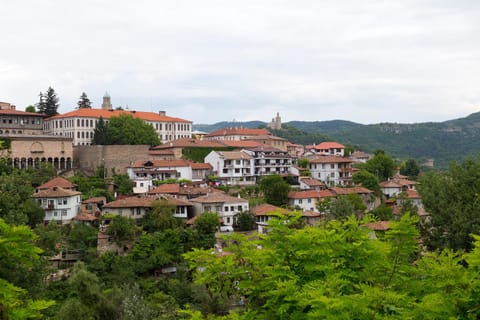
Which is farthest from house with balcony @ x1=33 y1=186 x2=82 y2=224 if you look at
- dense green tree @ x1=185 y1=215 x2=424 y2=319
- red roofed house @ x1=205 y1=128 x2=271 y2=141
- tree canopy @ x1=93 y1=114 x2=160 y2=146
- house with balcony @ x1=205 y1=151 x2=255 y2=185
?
red roofed house @ x1=205 y1=128 x2=271 y2=141

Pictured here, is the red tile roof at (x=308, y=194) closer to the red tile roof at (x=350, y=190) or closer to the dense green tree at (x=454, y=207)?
the red tile roof at (x=350, y=190)

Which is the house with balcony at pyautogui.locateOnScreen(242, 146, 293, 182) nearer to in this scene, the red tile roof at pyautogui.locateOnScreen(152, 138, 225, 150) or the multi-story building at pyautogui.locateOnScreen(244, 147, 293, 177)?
the multi-story building at pyautogui.locateOnScreen(244, 147, 293, 177)

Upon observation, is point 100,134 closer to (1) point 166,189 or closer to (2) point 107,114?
(2) point 107,114

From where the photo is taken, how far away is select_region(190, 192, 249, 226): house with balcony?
129 feet

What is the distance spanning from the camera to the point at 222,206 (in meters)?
39.8

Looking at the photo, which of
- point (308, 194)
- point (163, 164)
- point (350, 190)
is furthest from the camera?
point (163, 164)

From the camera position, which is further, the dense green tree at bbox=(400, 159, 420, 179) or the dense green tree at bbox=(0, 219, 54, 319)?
the dense green tree at bbox=(400, 159, 420, 179)

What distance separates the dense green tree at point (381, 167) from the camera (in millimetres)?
58375

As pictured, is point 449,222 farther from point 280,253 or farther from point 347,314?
point 347,314

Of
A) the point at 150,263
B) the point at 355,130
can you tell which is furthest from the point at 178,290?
the point at 355,130

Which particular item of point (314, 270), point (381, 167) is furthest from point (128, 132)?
point (314, 270)

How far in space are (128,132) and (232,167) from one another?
12212mm

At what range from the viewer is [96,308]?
82.9 feet

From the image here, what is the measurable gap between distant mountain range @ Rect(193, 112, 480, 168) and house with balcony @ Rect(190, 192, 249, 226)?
254 ft
